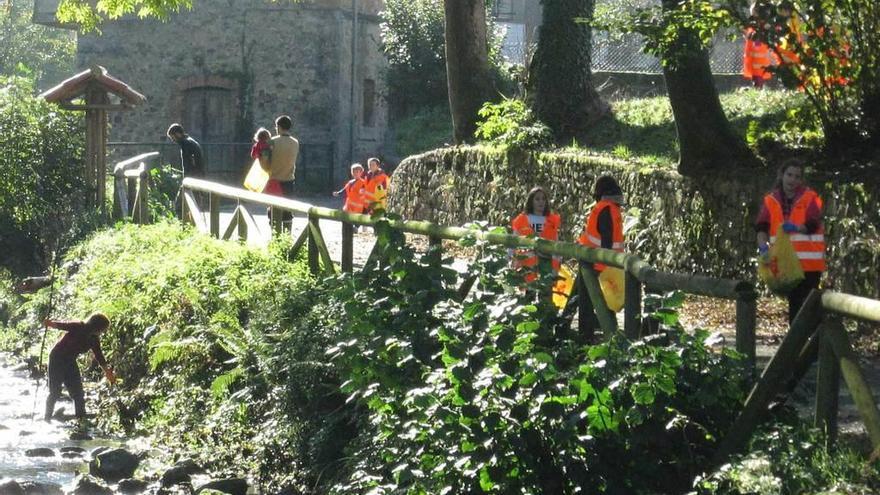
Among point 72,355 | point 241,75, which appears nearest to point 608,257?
point 72,355

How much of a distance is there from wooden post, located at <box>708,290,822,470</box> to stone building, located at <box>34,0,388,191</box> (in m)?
27.3

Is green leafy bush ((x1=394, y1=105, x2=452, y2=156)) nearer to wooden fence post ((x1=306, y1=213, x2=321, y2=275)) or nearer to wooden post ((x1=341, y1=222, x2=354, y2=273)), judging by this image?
wooden fence post ((x1=306, y1=213, x2=321, y2=275))

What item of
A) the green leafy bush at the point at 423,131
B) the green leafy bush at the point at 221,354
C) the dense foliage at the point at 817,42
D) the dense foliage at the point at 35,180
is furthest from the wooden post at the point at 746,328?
the green leafy bush at the point at 423,131

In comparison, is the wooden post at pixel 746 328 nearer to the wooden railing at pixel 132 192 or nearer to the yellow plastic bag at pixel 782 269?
the yellow plastic bag at pixel 782 269

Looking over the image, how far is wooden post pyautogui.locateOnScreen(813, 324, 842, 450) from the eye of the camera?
5.68 meters

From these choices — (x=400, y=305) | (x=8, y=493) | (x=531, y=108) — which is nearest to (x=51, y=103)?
(x=531, y=108)

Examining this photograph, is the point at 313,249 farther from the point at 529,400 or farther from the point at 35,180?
the point at 35,180

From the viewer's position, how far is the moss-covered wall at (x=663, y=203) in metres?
11.6

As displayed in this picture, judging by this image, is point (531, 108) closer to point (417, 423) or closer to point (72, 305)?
point (72, 305)

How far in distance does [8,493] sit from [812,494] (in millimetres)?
6228

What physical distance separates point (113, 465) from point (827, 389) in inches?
239

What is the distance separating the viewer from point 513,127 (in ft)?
60.9

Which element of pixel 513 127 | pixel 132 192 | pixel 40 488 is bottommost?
pixel 40 488

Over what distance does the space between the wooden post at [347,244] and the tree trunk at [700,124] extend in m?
4.11
